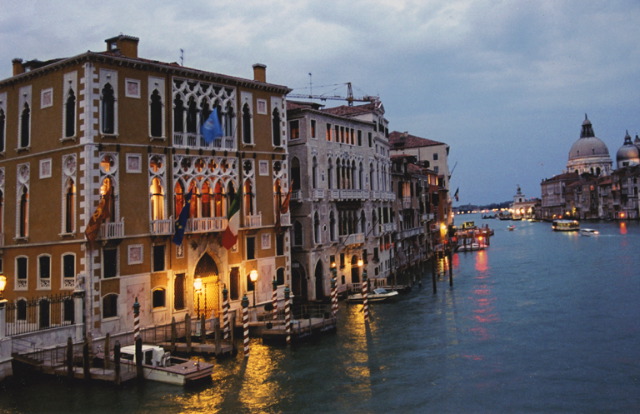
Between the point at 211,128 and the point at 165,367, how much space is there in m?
10.9

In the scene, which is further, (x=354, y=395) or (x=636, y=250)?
(x=636, y=250)

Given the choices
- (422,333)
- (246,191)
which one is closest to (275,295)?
(246,191)

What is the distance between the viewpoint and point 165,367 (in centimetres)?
1970

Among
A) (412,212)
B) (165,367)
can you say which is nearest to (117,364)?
(165,367)

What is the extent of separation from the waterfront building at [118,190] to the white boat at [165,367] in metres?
2.54

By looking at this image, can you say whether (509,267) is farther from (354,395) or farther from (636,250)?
(354,395)

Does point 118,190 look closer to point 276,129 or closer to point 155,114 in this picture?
point 155,114

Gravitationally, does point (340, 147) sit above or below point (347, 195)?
above

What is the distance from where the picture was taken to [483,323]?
29.2 m

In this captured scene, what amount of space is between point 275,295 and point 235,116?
892 centimetres

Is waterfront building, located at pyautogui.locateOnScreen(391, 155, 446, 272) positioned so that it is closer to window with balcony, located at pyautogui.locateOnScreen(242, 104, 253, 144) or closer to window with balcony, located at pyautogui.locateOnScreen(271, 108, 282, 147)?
window with balcony, located at pyautogui.locateOnScreen(271, 108, 282, 147)

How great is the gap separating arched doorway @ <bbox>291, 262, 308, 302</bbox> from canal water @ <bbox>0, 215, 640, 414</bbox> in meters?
2.66

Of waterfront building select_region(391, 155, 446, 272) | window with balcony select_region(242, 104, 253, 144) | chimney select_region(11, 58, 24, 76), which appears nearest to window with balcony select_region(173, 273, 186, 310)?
window with balcony select_region(242, 104, 253, 144)

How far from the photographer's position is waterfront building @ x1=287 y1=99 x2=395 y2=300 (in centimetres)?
3438
